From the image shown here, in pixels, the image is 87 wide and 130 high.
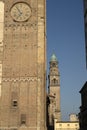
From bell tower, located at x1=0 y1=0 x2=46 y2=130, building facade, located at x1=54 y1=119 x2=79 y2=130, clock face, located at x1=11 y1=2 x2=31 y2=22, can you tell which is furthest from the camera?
building facade, located at x1=54 y1=119 x2=79 y2=130

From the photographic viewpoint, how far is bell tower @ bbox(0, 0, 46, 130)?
35375 mm

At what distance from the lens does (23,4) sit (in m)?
38.9

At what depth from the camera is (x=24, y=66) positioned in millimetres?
37031

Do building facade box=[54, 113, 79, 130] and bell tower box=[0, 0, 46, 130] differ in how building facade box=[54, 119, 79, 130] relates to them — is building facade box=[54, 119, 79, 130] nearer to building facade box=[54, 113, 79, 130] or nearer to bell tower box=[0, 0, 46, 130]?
building facade box=[54, 113, 79, 130]

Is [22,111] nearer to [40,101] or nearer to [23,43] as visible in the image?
[40,101]

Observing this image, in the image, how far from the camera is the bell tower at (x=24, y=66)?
116 feet

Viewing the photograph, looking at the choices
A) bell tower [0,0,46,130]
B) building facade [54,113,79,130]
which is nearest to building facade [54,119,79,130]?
building facade [54,113,79,130]

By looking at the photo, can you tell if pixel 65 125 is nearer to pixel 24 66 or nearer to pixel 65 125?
pixel 65 125

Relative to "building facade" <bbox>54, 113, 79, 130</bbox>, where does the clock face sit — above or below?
above

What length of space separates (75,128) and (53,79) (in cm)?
1501

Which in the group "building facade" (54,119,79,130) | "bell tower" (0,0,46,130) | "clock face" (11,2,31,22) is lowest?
"building facade" (54,119,79,130)

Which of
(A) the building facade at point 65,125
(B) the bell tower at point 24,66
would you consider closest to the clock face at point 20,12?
(B) the bell tower at point 24,66

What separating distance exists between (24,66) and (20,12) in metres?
6.68

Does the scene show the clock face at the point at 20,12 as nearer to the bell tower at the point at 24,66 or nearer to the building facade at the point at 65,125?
the bell tower at the point at 24,66
